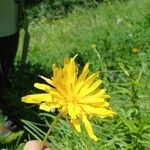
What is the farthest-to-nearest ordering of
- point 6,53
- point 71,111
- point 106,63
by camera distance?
point 106,63 < point 6,53 < point 71,111

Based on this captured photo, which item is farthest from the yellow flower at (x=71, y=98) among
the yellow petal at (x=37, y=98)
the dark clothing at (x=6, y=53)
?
the dark clothing at (x=6, y=53)

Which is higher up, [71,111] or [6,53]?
[71,111]

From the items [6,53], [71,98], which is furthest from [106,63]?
[71,98]

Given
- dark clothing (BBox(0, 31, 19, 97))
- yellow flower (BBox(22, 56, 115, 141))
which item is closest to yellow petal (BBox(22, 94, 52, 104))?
yellow flower (BBox(22, 56, 115, 141))

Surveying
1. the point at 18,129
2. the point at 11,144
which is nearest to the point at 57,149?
the point at 11,144

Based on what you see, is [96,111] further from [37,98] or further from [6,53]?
[6,53]

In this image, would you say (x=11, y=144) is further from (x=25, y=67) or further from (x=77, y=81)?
(x=77, y=81)

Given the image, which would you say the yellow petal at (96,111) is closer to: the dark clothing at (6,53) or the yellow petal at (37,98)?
the yellow petal at (37,98)
